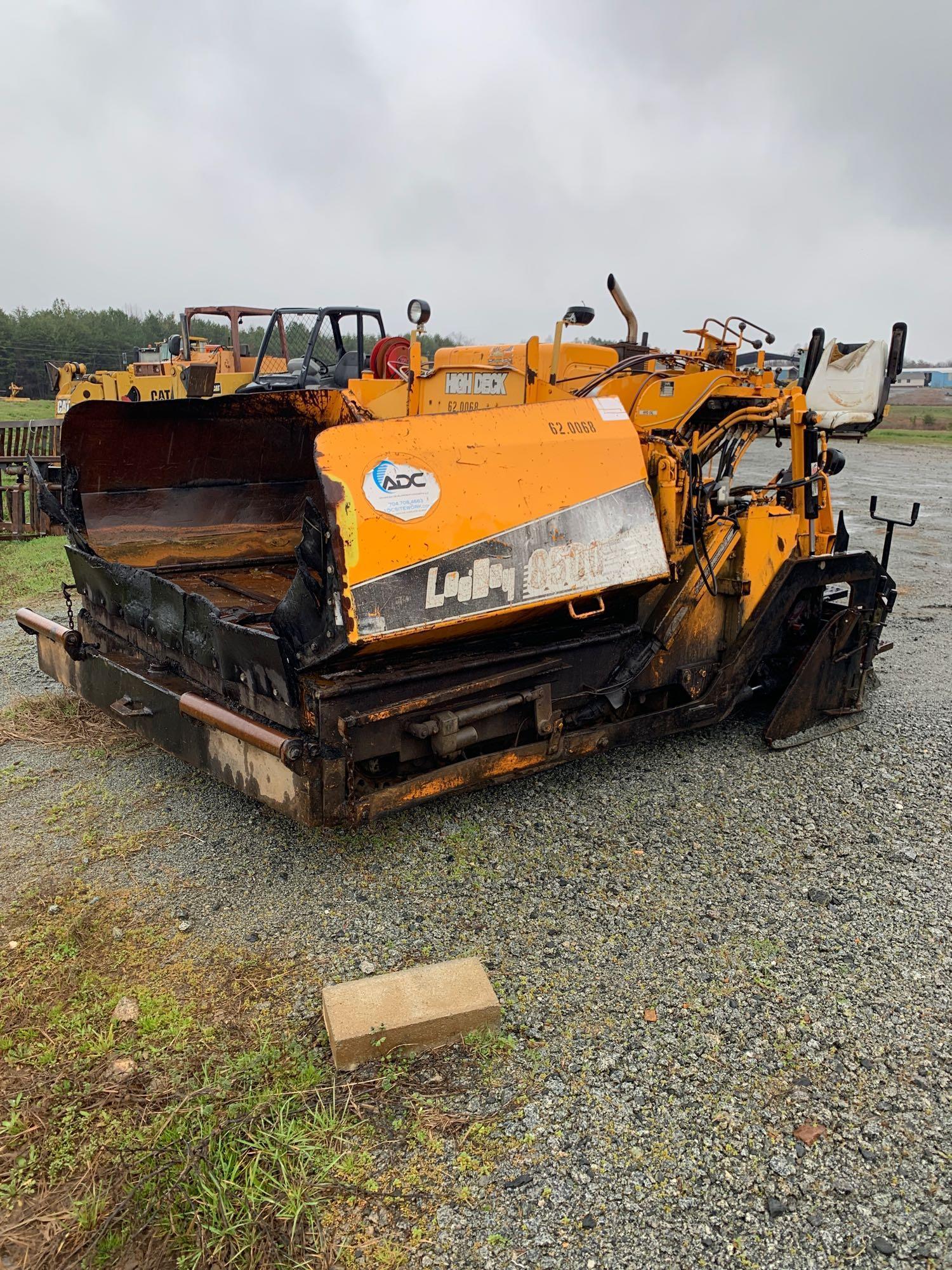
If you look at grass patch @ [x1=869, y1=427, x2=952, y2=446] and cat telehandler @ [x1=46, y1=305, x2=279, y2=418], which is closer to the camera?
cat telehandler @ [x1=46, y1=305, x2=279, y2=418]

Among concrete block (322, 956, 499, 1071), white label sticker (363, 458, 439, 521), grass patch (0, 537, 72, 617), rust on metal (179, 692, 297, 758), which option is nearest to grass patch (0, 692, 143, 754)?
rust on metal (179, 692, 297, 758)

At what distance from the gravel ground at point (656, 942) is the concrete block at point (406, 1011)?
154 millimetres

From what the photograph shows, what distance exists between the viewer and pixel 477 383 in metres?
4.37

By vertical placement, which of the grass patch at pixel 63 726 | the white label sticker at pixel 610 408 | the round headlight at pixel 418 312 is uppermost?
the round headlight at pixel 418 312

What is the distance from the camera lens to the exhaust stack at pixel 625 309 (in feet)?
15.6

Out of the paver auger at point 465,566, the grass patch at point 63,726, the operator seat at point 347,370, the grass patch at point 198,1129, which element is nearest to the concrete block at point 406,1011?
the grass patch at point 198,1129

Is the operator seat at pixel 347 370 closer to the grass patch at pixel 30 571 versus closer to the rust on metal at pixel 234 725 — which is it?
the grass patch at pixel 30 571

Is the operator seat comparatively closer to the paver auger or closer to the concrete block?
the paver auger

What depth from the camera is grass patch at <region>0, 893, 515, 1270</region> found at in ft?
6.61

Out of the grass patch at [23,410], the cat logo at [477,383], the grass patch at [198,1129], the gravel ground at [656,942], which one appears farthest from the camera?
the grass patch at [23,410]

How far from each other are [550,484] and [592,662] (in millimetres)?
862

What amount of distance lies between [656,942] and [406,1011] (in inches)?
38.5

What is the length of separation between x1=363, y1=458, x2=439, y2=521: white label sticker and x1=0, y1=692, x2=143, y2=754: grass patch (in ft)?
7.19

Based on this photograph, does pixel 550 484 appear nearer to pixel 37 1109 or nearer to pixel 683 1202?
pixel 683 1202
